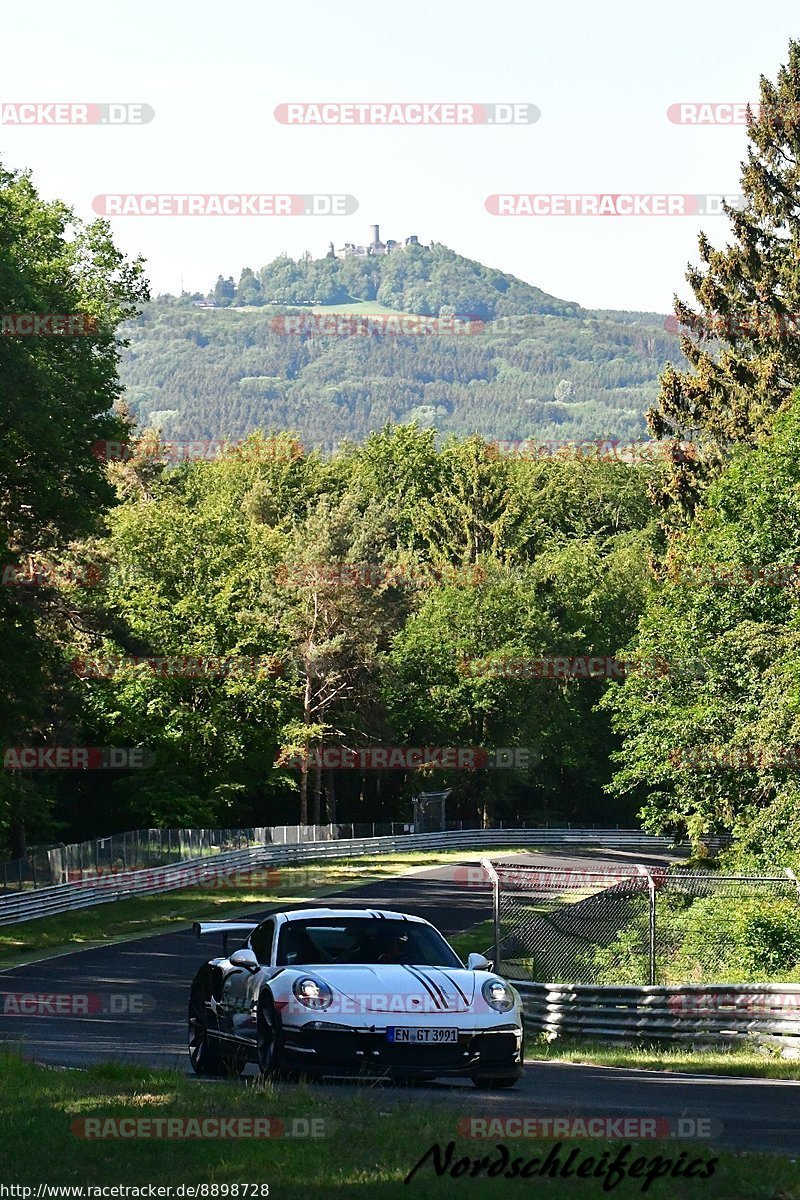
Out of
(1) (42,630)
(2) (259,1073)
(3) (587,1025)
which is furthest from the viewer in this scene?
(1) (42,630)

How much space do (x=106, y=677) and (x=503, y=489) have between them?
3451 cm

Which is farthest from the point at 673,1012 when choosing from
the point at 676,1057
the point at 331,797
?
the point at 331,797

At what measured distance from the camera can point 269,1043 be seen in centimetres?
1245

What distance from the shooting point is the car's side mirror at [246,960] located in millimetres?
13195

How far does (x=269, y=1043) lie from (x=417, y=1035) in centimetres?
125

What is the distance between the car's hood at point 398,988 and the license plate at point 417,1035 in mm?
158

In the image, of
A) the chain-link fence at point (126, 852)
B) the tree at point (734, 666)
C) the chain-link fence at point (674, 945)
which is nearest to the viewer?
the chain-link fence at point (674, 945)

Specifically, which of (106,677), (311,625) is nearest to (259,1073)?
(106,677)

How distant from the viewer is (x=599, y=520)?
10344cm

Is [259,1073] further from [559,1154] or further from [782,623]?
[782,623]

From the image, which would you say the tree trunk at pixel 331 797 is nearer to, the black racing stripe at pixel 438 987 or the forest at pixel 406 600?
the forest at pixel 406 600

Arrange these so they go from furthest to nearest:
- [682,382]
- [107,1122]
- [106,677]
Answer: [106,677] → [682,382] → [107,1122]

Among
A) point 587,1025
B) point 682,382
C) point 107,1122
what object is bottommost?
point 587,1025

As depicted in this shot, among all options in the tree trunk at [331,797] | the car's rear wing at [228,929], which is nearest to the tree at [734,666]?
the car's rear wing at [228,929]
